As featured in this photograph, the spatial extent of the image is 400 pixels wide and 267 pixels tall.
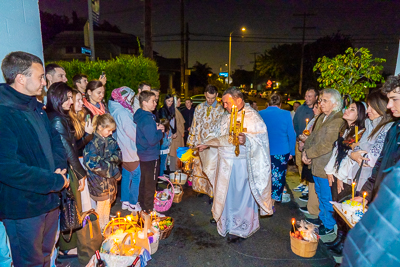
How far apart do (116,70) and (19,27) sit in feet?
15.0

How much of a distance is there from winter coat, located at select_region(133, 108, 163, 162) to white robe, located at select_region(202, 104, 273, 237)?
2.94 ft

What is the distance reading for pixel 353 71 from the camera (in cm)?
525

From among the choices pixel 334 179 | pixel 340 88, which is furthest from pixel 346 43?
pixel 334 179

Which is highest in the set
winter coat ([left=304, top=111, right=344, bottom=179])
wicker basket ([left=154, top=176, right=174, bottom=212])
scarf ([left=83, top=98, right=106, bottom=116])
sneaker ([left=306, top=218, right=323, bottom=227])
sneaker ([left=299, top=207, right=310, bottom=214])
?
scarf ([left=83, top=98, right=106, bottom=116])

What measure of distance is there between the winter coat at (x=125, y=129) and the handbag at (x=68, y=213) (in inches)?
70.5

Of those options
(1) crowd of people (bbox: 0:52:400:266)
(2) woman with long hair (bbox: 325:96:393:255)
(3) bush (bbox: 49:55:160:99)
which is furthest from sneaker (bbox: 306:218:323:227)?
(3) bush (bbox: 49:55:160:99)

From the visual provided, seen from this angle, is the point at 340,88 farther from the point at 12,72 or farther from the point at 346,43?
the point at 346,43

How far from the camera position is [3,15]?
294 cm

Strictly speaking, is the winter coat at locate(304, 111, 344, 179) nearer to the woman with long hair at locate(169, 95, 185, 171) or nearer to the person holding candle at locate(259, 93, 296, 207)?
the person holding candle at locate(259, 93, 296, 207)

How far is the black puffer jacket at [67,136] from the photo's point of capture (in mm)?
2807

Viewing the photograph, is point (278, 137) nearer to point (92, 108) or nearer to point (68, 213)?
point (92, 108)

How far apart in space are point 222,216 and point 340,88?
3.81m

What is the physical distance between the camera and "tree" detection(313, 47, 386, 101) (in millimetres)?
5086

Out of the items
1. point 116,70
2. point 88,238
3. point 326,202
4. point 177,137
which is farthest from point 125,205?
point 116,70
